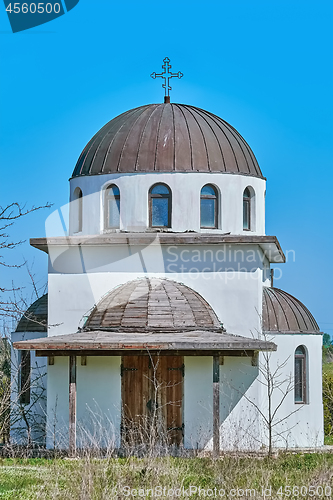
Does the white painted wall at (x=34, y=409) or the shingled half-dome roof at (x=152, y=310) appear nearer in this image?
the shingled half-dome roof at (x=152, y=310)

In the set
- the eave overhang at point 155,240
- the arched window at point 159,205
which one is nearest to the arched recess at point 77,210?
the eave overhang at point 155,240

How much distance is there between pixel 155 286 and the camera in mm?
18203

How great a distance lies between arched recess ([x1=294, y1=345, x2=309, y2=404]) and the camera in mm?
20703

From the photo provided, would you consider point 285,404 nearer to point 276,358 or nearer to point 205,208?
point 276,358

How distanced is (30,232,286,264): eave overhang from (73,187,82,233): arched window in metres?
1.63

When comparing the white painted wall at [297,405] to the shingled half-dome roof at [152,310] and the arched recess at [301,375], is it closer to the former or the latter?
the arched recess at [301,375]

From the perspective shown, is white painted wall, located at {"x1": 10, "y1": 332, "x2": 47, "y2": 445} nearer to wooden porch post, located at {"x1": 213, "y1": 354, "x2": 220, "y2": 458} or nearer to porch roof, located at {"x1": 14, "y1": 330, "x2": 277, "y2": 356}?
porch roof, located at {"x1": 14, "y1": 330, "x2": 277, "y2": 356}

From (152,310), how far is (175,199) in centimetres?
317

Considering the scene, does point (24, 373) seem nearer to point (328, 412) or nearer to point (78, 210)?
point (78, 210)

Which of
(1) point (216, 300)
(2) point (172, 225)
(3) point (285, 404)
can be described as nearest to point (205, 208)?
(2) point (172, 225)

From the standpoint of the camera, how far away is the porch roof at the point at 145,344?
15.3 m

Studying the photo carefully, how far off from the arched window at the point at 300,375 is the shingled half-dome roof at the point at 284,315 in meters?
0.56

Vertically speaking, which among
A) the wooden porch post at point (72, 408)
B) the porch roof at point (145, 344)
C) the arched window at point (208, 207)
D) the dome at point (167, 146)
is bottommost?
the wooden porch post at point (72, 408)

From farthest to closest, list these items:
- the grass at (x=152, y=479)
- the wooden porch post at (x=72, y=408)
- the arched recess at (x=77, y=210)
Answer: the arched recess at (x=77, y=210)
the wooden porch post at (x=72, y=408)
the grass at (x=152, y=479)
